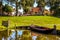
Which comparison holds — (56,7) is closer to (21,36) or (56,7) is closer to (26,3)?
(26,3)

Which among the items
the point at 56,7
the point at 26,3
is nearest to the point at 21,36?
the point at 26,3

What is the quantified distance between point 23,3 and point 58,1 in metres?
12.6

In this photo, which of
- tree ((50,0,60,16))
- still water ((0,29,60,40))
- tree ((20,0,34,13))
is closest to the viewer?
still water ((0,29,60,40))

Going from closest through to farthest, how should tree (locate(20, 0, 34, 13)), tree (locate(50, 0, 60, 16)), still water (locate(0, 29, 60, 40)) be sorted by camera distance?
still water (locate(0, 29, 60, 40)), tree (locate(50, 0, 60, 16)), tree (locate(20, 0, 34, 13))

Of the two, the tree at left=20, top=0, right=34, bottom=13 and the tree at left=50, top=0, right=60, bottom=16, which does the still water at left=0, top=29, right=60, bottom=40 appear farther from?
the tree at left=20, top=0, right=34, bottom=13

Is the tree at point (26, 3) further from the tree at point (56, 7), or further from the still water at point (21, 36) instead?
the still water at point (21, 36)

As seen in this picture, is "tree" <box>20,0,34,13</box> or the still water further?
"tree" <box>20,0,34,13</box>

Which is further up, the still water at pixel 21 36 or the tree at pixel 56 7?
the tree at pixel 56 7

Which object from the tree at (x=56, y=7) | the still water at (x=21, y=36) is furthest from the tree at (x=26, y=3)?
the still water at (x=21, y=36)

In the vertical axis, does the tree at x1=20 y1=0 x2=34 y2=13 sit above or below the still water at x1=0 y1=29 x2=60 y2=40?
above

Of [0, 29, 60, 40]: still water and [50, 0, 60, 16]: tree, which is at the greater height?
[50, 0, 60, 16]: tree

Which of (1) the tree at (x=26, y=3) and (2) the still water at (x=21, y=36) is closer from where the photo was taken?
(2) the still water at (x=21, y=36)

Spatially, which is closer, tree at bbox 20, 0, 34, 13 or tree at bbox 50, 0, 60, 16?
tree at bbox 50, 0, 60, 16

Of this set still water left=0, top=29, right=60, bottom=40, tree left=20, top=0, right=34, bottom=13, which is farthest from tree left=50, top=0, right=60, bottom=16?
still water left=0, top=29, right=60, bottom=40
